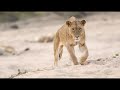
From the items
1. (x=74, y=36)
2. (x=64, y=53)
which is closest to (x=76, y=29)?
(x=74, y=36)

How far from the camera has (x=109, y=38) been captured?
51.8ft

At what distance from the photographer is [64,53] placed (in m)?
13.6

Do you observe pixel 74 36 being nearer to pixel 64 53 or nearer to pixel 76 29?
pixel 76 29

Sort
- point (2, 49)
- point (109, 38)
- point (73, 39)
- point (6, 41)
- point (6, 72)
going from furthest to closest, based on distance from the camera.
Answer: point (6, 41), point (109, 38), point (2, 49), point (6, 72), point (73, 39)

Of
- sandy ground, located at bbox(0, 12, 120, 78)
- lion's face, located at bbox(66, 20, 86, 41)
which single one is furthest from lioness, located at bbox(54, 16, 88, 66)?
sandy ground, located at bbox(0, 12, 120, 78)

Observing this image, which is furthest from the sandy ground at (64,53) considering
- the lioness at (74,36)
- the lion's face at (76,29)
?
the lion's face at (76,29)

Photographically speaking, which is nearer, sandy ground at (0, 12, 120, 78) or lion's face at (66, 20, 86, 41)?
sandy ground at (0, 12, 120, 78)

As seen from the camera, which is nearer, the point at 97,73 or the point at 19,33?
the point at 97,73

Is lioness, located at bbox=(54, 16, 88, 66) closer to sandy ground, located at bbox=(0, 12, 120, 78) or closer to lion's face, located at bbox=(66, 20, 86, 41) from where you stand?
lion's face, located at bbox=(66, 20, 86, 41)

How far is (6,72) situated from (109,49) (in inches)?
159

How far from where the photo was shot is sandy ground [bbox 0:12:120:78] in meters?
8.07

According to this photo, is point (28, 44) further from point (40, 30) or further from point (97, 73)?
point (97, 73)
